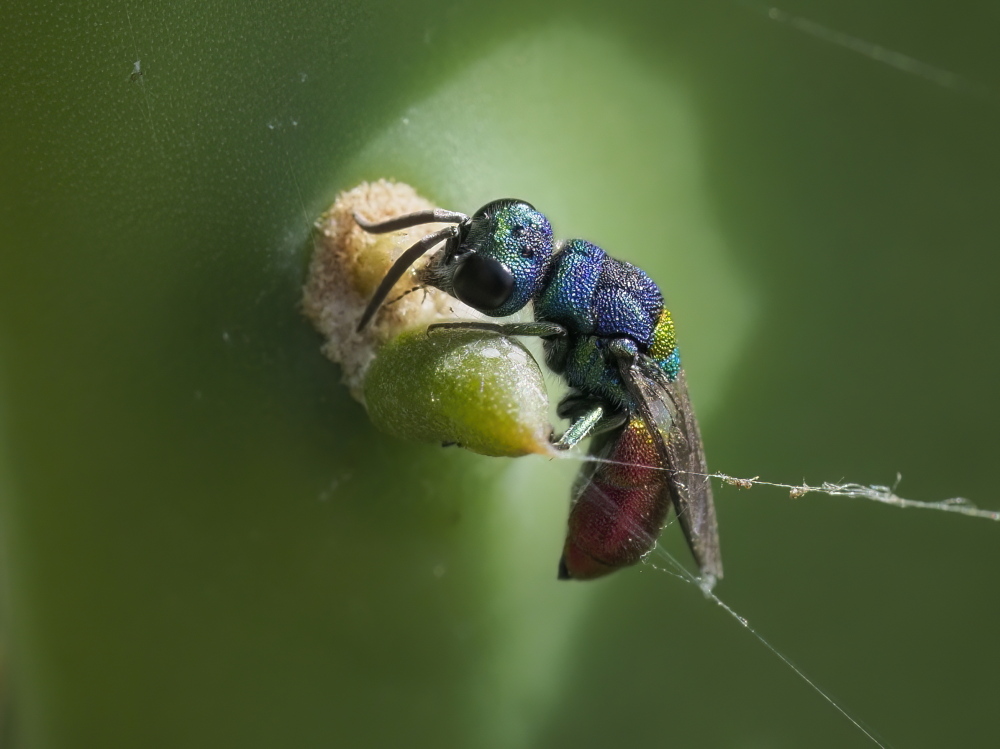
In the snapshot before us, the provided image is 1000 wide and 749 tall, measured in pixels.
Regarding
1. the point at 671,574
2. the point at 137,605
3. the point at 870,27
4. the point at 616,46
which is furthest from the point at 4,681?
the point at 870,27

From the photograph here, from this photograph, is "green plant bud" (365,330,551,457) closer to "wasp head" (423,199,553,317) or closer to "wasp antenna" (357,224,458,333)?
"wasp antenna" (357,224,458,333)

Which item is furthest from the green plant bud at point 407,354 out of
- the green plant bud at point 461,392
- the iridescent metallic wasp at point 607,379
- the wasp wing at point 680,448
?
the wasp wing at point 680,448

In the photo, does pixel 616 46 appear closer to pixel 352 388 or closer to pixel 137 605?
pixel 352 388

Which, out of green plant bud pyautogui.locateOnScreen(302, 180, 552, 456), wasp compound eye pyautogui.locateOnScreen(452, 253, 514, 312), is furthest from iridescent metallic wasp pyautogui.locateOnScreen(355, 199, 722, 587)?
green plant bud pyautogui.locateOnScreen(302, 180, 552, 456)

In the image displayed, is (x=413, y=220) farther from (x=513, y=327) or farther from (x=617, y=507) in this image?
(x=617, y=507)

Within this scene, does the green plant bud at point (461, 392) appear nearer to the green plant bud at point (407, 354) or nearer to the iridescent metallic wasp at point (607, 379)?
the green plant bud at point (407, 354)
